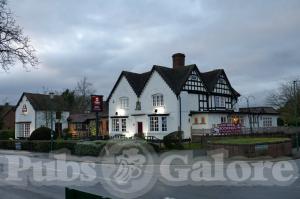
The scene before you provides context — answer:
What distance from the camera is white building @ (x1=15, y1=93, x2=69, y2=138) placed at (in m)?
61.8

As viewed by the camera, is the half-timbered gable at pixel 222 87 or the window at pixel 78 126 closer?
the half-timbered gable at pixel 222 87

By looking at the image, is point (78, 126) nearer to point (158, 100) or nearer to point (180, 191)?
point (158, 100)

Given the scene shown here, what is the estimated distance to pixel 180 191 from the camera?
554 inches

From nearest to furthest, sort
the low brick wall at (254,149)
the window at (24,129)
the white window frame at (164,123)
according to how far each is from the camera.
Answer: the low brick wall at (254,149) → the white window frame at (164,123) → the window at (24,129)

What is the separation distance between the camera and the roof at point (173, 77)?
47987 millimetres

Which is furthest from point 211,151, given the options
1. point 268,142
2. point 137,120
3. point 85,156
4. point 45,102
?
point 45,102

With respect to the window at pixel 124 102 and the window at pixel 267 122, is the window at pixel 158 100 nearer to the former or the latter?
the window at pixel 124 102

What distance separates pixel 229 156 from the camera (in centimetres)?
2836

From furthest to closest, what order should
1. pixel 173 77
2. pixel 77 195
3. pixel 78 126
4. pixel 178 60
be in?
pixel 78 126, pixel 178 60, pixel 173 77, pixel 77 195

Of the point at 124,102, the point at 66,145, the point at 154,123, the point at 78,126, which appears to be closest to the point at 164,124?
the point at 154,123

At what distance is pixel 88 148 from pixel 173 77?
20.9m

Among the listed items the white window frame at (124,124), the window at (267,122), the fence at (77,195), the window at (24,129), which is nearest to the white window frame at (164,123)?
the white window frame at (124,124)

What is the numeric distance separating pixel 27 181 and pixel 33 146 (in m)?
23.9

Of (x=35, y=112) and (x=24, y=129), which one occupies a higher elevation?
A: (x=35, y=112)
